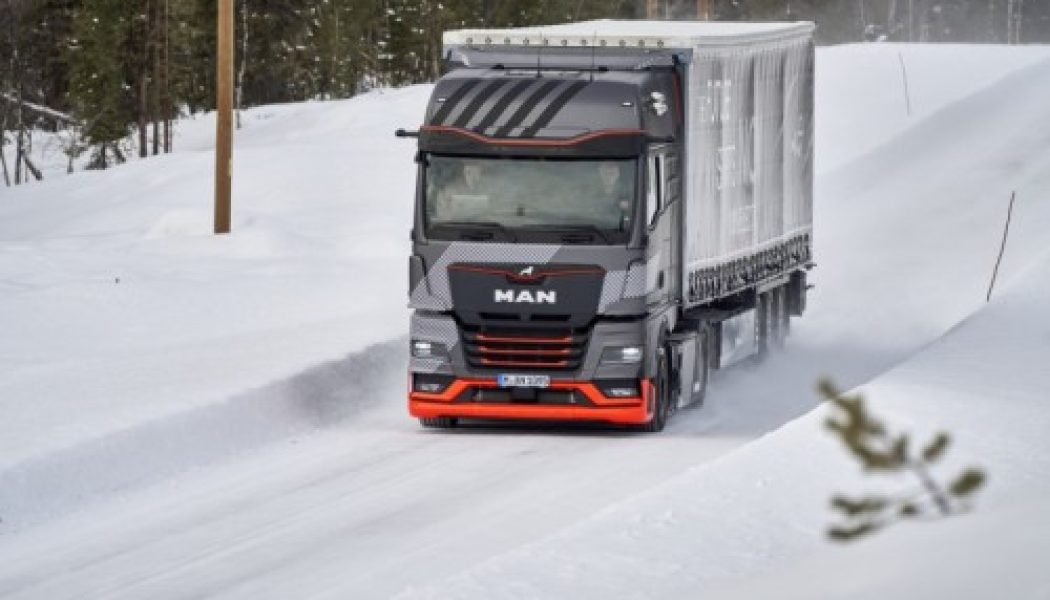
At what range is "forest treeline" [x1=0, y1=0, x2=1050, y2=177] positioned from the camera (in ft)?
241

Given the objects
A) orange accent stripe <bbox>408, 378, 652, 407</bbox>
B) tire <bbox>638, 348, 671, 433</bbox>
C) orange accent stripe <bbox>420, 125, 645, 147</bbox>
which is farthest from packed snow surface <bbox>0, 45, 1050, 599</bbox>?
orange accent stripe <bbox>420, 125, 645, 147</bbox>

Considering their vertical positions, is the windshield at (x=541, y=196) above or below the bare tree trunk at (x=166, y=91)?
above

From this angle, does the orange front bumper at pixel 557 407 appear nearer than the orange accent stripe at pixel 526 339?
No

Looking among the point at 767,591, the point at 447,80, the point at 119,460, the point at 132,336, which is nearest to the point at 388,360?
the point at 132,336

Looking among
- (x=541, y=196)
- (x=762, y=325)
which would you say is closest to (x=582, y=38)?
(x=541, y=196)

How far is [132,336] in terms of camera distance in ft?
82.7

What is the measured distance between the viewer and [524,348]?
64.3ft

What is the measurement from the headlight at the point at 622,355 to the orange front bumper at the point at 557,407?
0.24 m

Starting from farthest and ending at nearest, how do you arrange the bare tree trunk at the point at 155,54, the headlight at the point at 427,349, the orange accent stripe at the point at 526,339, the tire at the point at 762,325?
the bare tree trunk at the point at 155,54
the tire at the point at 762,325
the headlight at the point at 427,349
the orange accent stripe at the point at 526,339

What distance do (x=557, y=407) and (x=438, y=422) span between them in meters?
1.35

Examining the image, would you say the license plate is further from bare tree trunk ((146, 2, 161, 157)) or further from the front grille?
bare tree trunk ((146, 2, 161, 157))

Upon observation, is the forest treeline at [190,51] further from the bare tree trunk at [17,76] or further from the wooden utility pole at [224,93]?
the wooden utility pole at [224,93]

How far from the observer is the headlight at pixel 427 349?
19.8 meters

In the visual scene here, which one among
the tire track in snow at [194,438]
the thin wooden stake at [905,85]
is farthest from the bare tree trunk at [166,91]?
the tire track in snow at [194,438]
